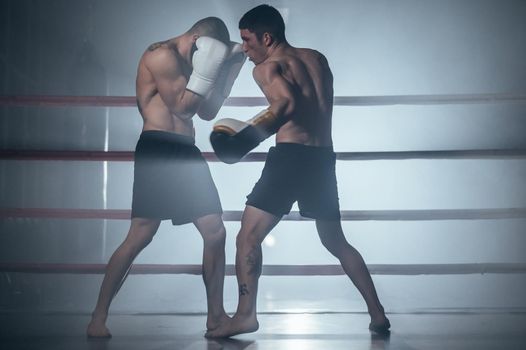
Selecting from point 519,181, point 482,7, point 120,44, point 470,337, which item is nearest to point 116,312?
point 470,337

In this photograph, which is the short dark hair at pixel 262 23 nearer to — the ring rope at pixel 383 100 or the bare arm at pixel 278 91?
the bare arm at pixel 278 91

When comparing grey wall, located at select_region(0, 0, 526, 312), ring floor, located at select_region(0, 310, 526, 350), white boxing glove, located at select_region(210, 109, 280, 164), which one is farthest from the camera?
grey wall, located at select_region(0, 0, 526, 312)

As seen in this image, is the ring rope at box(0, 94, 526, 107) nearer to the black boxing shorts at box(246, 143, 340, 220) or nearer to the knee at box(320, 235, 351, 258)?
the black boxing shorts at box(246, 143, 340, 220)

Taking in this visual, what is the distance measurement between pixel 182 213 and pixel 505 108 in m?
3.61

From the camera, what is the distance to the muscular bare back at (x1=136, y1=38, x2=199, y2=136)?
2.21 metres

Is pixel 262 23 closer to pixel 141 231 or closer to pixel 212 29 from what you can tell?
pixel 212 29

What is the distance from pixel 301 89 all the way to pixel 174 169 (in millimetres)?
493

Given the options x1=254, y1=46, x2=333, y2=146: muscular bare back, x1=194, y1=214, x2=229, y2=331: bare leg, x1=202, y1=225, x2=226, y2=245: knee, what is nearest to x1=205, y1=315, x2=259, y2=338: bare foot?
x1=194, y1=214, x2=229, y2=331: bare leg

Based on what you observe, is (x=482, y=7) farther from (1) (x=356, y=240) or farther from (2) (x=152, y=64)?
(2) (x=152, y=64)

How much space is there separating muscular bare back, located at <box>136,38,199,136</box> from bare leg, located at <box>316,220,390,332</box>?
0.57 m

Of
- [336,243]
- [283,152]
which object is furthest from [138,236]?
[336,243]

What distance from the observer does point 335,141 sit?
7.46 m

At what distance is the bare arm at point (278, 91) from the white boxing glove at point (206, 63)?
161mm

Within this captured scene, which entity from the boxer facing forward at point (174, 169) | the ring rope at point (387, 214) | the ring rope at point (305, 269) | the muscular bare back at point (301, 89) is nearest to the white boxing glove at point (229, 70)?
the boxer facing forward at point (174, 169)
